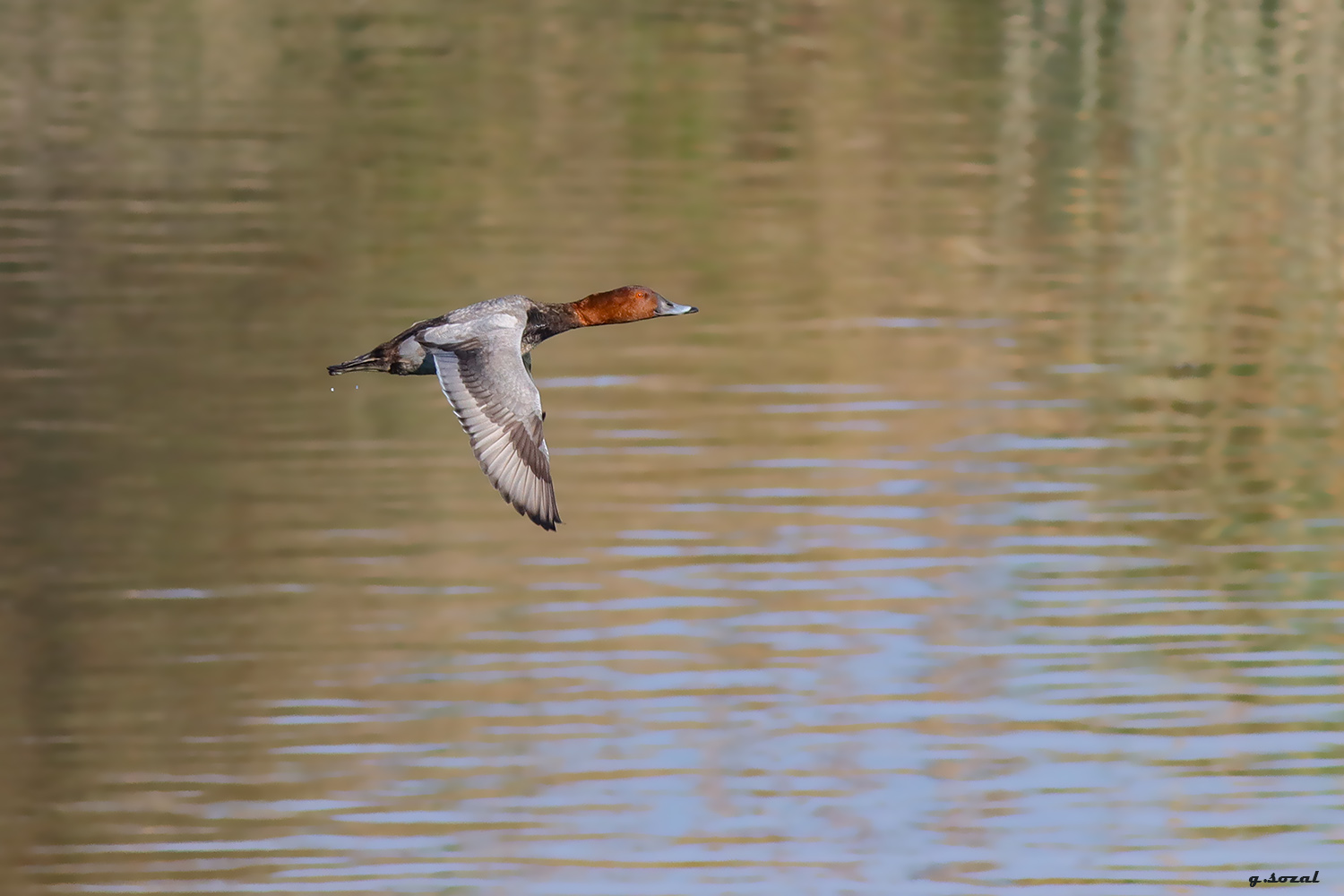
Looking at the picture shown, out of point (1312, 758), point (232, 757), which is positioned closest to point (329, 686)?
point (232, 757)

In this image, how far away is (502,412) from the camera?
26.9 feet

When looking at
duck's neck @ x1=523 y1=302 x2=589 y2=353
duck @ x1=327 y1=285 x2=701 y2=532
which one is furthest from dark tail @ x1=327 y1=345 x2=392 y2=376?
duck's neck @ x1=523 y1=302 x2=589 y2=353

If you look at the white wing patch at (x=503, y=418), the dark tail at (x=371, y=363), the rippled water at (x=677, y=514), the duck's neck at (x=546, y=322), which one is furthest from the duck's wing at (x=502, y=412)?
the rippled water at (x=677, y=514)

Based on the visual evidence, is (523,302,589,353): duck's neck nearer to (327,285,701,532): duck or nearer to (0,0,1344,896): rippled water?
(327,285,701,532): duck

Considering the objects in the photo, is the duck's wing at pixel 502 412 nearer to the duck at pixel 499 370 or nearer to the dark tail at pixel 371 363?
the duck at pixel 499 370

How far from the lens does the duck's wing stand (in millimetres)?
7934

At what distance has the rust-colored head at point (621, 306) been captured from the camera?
927 centimetres

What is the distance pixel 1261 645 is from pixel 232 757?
582cm

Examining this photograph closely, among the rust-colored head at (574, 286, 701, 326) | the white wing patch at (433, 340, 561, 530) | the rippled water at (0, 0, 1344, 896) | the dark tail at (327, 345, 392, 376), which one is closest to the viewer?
the white wing patch at (433, 340, 561, 530)

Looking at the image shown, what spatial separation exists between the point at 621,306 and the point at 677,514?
493cm

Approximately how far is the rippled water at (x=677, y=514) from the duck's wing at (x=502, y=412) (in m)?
2.80

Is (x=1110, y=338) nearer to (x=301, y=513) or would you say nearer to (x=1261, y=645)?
(x=1261, y=645)

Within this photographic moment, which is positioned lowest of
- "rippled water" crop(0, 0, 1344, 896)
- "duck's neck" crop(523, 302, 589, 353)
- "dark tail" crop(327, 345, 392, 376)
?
"rippled water" crop(0, 0, 1344, 896)

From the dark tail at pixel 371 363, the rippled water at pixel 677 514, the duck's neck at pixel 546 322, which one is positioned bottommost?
the rippled water at pixel 677 514
